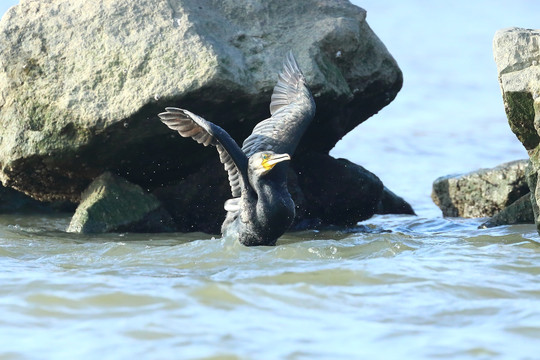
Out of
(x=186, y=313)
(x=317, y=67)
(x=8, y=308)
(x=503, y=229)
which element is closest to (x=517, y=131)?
(x=503, y=229)

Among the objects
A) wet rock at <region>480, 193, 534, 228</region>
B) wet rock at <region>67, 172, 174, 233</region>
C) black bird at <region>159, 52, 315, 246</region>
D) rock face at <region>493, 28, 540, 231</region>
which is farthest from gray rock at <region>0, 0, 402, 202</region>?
rock face at <region>493, 28, 540, 231</region>

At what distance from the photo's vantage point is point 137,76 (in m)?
7.67

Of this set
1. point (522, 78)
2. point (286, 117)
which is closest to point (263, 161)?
point (286, 117)

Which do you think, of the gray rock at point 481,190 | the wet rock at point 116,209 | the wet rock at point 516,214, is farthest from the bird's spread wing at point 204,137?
the gray rock at point 481,190

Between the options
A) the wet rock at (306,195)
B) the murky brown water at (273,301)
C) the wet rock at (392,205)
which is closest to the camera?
the murky brown water at (273,301)

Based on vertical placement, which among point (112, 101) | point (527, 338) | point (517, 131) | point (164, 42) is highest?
point (164, 42)

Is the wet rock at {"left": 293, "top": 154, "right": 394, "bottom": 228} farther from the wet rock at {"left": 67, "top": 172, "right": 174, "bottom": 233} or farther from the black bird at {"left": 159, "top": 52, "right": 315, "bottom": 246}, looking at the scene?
the black bird at {"left": 159, "top": 52, "right": 315, "bottom": 246}

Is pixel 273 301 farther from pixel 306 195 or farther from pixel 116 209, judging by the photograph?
pixel 306 195

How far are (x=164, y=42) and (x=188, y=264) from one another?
2453 millimetres

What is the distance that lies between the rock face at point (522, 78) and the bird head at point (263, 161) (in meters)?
1.73

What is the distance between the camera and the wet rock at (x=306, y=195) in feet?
28.2

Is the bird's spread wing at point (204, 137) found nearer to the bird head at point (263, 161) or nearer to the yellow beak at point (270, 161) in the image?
the bird head at point (263, 161)

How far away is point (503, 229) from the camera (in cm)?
798

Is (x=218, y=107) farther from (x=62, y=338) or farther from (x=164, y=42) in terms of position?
(x=62, y=338)
